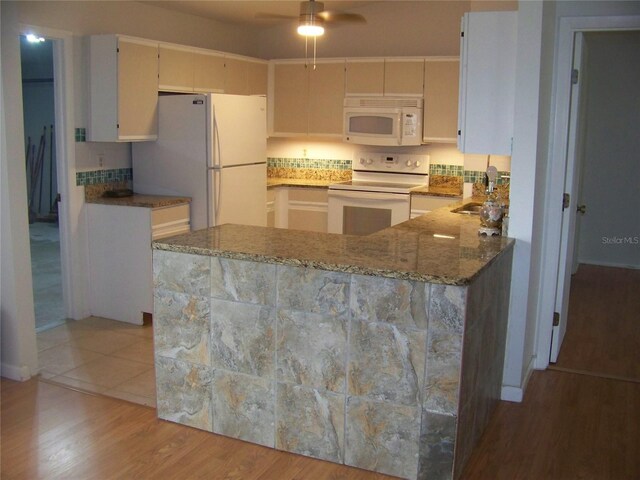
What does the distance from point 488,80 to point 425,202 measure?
94.0 inches

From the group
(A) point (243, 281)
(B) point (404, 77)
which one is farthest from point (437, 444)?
(B) point (404, 77)

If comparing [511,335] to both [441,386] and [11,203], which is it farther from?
[11,203]

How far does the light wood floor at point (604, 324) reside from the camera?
13.4 ft

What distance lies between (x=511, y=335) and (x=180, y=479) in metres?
1.81

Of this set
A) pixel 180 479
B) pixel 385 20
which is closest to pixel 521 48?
pixel 180 479

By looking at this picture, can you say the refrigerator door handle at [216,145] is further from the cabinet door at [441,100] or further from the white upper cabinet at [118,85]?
the cabinet door at [441,100]

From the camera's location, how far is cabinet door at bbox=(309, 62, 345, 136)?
6242 millimetres

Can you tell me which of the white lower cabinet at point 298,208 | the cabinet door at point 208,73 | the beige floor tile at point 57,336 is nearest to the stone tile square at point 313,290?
the beige floor tile at point 57,336

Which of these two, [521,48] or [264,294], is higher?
[521,48]

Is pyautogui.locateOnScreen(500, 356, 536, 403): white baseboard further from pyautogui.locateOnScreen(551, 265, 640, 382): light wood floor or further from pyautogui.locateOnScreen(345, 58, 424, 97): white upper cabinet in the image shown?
pyautogui.locateOnScreen(345, 58, 424, 97): white upper cabinet

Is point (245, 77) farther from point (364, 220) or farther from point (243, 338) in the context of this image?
point (243, 338)

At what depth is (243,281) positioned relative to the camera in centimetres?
291

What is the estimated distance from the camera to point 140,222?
4707 millimetres

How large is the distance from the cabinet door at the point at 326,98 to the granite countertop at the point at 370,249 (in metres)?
2.84
